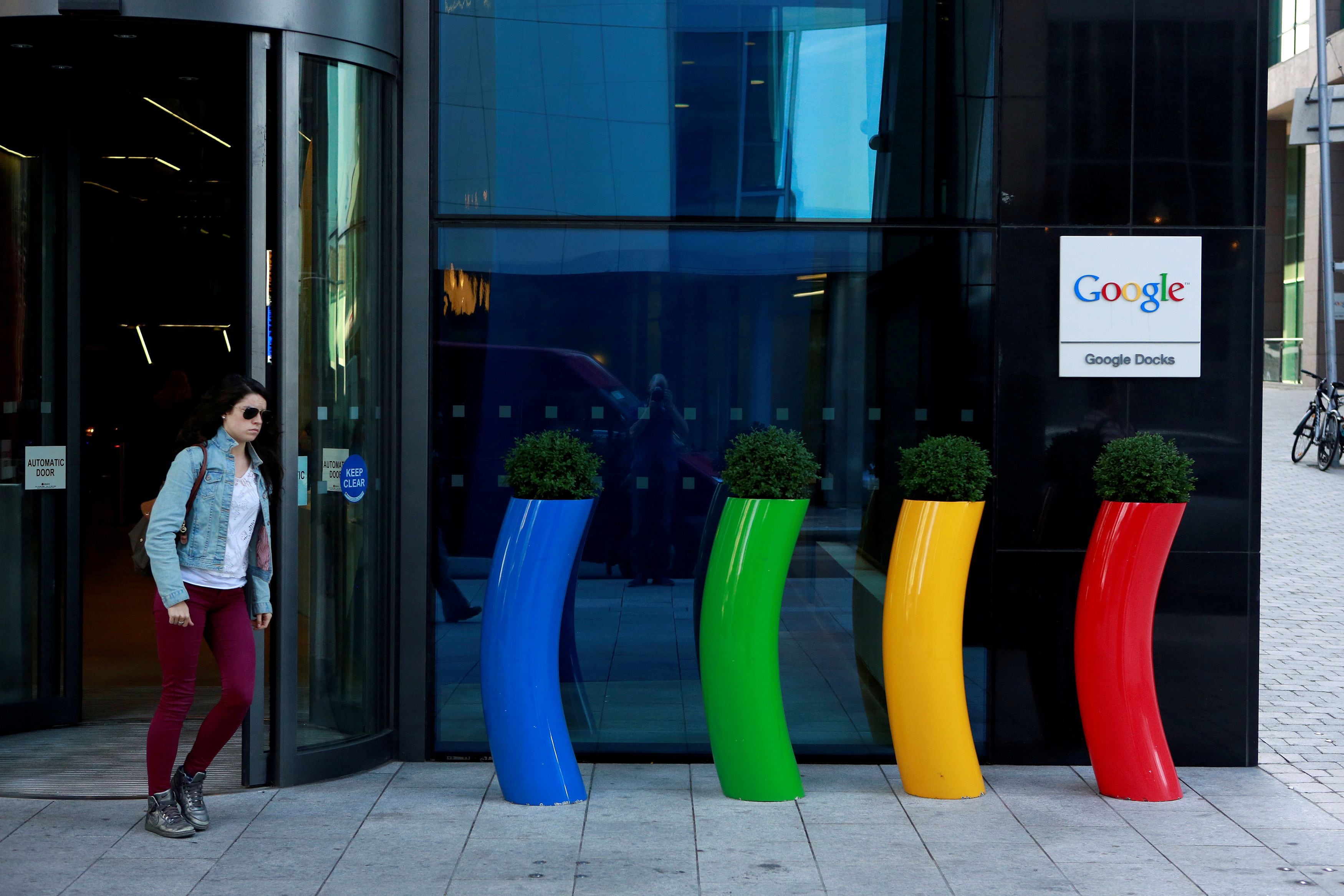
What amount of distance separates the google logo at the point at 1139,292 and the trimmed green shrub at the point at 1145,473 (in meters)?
0.75

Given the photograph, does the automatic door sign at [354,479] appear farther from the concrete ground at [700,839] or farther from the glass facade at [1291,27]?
the glass facade at [1291,27]

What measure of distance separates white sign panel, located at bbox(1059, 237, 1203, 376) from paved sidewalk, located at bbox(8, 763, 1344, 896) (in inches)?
76.0

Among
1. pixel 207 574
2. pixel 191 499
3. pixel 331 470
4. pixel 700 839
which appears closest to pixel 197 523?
pixel 191 499

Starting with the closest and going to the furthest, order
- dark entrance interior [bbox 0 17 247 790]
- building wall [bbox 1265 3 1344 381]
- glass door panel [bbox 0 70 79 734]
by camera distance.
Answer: dark entrance interior [bbox 0 17 247 790] < glass door panel [bbox 0 70 79 734] < building wall [bbox 1265 3 1344 381]

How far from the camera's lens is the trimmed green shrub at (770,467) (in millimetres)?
5176

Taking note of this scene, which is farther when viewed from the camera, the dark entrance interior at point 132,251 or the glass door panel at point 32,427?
the glass door panel at point 32,427

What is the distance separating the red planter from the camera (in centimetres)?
523

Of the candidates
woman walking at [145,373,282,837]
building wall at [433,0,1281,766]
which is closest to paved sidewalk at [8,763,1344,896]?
woman walking at [145,373,282,837]

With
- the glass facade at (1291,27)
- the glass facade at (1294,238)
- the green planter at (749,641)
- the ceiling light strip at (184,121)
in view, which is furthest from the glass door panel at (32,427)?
the glass facade at (1291,27)

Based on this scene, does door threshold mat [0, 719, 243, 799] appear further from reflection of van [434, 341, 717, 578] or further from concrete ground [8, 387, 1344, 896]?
reflection of van [434, 341, 717, 578]

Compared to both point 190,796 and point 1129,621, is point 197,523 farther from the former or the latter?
point 1129,621

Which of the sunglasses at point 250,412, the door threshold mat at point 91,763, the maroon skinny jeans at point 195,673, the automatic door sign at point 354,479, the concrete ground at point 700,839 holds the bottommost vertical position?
the concrete ground at point 700,839

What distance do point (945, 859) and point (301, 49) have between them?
4.20m

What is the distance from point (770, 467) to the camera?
17.0ft
